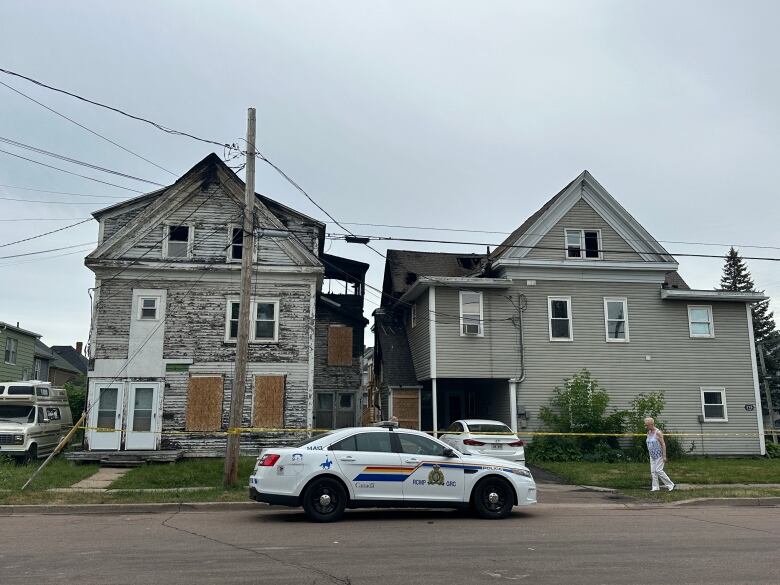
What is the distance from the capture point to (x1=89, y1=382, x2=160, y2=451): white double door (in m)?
20.6

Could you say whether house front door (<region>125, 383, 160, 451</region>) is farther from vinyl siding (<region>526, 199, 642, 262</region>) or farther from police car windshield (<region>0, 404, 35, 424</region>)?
vinyl siding (<region>526, 199, 642, 262</region>)

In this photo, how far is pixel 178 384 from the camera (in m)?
21.0

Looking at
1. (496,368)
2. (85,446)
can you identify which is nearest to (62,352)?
(85,446)

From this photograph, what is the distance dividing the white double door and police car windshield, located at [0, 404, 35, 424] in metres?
1.67

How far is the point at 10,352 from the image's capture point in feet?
113

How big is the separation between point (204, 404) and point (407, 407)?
7.13 metres

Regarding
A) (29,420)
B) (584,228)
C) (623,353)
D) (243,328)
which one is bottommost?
(29,420)

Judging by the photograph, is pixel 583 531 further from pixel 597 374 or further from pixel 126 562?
pixel 597 374

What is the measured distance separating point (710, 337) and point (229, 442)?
714 inches

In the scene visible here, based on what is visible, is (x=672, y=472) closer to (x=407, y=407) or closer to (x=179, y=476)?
(x=407, y=407)

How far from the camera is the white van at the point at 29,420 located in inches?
742

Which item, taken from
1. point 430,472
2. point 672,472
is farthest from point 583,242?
point 430,472

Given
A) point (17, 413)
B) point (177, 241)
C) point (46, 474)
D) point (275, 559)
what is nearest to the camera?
point (275, 559)

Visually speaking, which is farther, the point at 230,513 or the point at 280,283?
the point at 280,283
